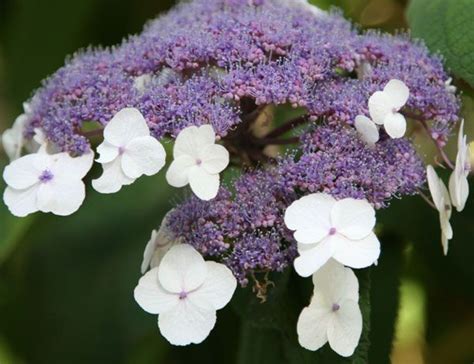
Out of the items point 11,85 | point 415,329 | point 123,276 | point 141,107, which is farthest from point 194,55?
point 11,85

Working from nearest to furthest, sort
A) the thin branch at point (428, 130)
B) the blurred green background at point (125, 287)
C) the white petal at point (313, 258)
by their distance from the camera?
the white petal at point (313, 258) < the thin branch at point (428, 130) < the blurred green background at point (125, 287)

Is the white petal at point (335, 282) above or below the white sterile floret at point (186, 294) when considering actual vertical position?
above

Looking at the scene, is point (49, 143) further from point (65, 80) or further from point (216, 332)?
point (216, 332)

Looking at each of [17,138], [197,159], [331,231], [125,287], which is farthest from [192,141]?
[125,287]

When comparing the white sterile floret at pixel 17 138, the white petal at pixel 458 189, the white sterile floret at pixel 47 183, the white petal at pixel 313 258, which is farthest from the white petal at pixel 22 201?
the white petal at pixel 458 189

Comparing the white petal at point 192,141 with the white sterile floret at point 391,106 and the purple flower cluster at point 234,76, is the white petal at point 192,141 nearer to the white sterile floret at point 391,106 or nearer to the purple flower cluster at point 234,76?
the purple flower cluster at point 234,76

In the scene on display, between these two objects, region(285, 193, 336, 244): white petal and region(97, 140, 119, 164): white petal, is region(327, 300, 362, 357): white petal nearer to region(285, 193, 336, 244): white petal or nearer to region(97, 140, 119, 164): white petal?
region(285, 193, 336, 244): white petal

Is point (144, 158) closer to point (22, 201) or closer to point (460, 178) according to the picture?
point (22, 201)
